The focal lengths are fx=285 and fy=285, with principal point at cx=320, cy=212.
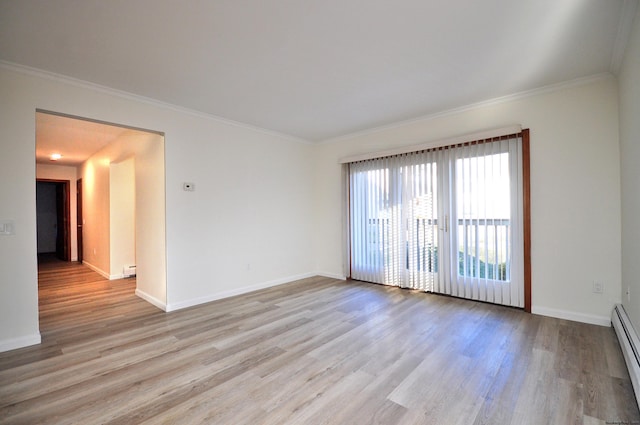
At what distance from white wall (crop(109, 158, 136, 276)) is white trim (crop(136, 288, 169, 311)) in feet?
5.44

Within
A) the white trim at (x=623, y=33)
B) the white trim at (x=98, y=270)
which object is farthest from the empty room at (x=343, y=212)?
the white trim at (x=98, y=270)

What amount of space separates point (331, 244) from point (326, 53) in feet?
11.8

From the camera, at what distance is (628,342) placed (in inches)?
87.4

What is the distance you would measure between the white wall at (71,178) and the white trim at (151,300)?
5.09m

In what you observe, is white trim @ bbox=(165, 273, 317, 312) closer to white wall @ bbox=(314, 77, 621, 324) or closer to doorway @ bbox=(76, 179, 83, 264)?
white wall @ bbox=(314, 77, 621, 324)

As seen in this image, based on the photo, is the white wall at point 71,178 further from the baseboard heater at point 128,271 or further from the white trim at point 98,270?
the baseboard heater at point 128,271

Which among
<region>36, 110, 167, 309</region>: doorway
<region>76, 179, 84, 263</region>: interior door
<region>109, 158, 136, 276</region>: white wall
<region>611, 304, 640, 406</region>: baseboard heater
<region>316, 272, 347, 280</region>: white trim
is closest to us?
<region>611, 304, 640, 406</region>: baseboard heater

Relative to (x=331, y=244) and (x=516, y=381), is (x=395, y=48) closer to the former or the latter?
(x=516, y=381)

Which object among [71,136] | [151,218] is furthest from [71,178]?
[151,218]

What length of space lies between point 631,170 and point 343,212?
3.60m

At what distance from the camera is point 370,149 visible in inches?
193

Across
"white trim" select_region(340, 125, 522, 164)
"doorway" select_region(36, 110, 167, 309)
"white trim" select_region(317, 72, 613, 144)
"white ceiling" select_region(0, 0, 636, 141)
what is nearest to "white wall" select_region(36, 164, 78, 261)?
"doorway" select_region(36, 110, 167, 309)

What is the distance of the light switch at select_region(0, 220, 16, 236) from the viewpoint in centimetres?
264

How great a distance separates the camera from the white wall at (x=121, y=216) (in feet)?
18.4
